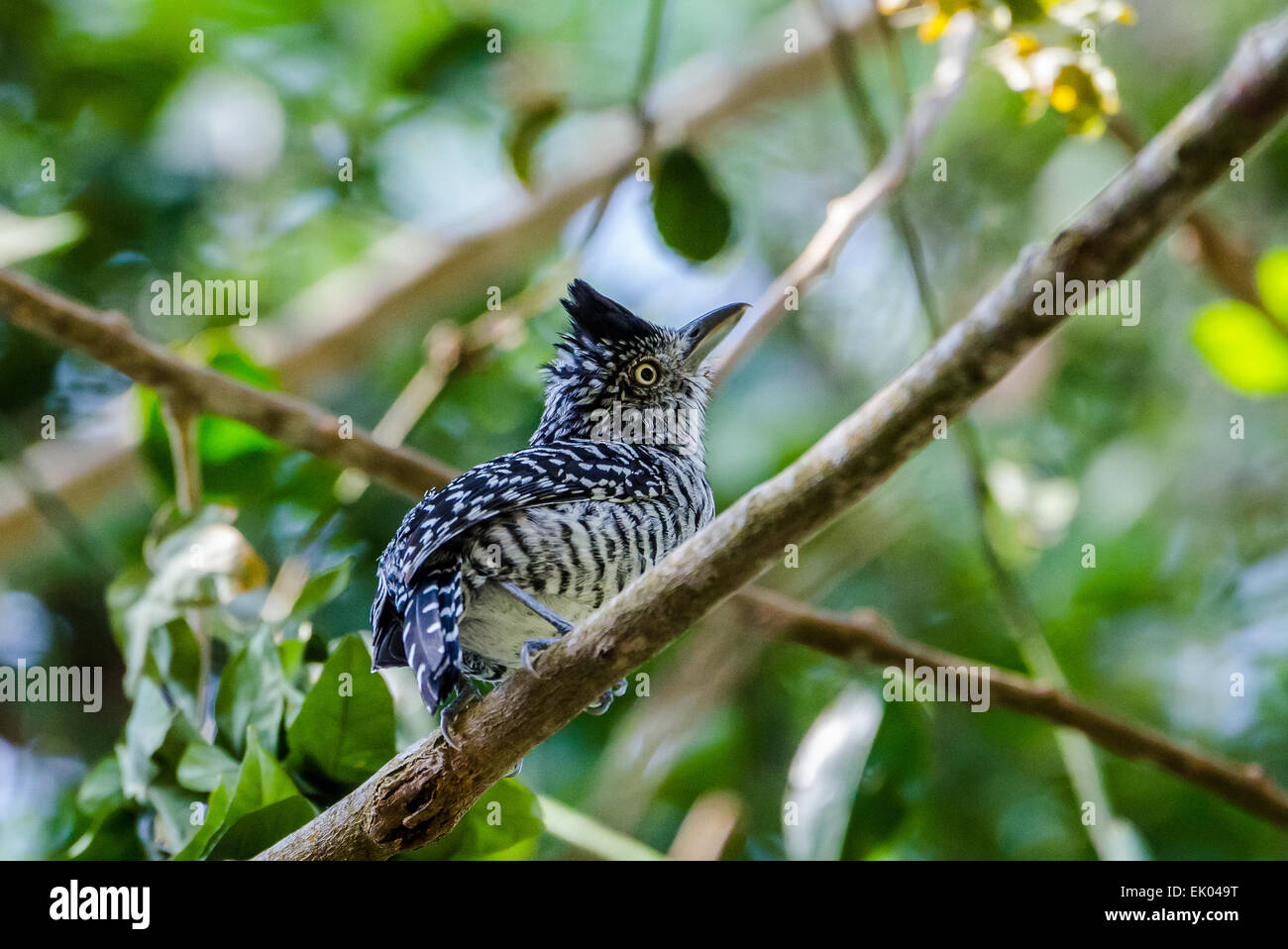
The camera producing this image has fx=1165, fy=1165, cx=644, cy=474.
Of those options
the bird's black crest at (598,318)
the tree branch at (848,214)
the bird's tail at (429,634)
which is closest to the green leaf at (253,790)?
the bird's tail at (429,634)

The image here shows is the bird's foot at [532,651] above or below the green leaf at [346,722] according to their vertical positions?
above

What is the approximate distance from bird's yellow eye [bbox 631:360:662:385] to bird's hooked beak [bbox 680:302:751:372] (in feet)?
0.21

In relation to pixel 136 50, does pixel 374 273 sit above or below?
below

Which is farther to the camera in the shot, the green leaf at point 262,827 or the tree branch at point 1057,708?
the tree branch at point 1057,708

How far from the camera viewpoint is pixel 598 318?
237 cm

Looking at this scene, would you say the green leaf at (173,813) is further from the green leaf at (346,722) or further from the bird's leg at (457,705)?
the bird's leg at (457,705)

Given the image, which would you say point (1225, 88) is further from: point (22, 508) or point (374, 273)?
point (22, 508)

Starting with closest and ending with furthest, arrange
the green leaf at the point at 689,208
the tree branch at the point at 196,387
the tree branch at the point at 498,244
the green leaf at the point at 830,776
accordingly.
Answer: the green leaf at the point at 830,776
the green leaf at the point at 689,208
the tree branch at the point at 196,387
the tree branch at the point at 498,244

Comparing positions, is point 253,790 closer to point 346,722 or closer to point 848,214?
point 346,722

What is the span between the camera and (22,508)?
384 centimetres

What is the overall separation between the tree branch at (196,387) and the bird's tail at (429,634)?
0.77 meters

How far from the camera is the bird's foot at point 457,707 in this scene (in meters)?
1.73
